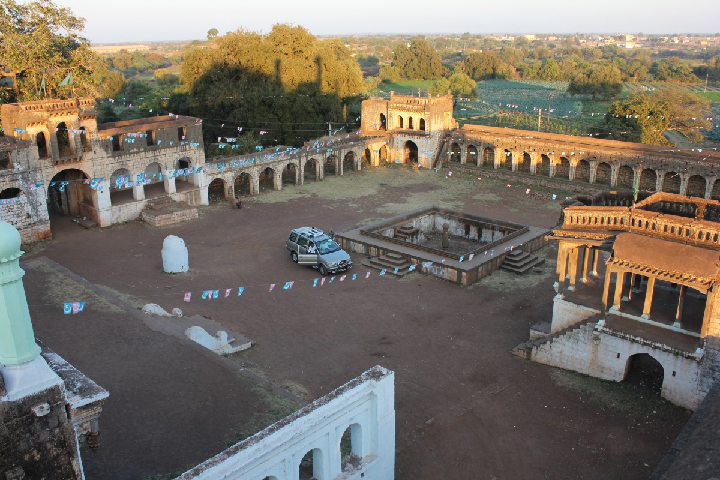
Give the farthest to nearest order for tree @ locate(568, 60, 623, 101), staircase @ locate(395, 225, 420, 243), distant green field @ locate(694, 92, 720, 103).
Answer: distant green field @ locate(694, 92, 720, 103), tree @ locate(568, 60, 623, 101), staircase @ locate(395, 225, 420, 243)

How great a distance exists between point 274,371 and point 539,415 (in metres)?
6.73

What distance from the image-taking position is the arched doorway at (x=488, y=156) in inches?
1655

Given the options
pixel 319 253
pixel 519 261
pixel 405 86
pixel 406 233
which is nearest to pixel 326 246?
pixel 319 253

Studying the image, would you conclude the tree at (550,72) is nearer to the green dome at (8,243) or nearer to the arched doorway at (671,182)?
the arched doorway at (671,182)

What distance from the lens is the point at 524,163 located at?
40688mm

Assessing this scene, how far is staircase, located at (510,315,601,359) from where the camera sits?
15812 millimetres

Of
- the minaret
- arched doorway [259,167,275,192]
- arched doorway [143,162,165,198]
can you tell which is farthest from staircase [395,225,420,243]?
the minaret

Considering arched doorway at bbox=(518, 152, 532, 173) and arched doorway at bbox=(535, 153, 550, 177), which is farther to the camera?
arched doorway at bbox=(518, 152, 532, 173)

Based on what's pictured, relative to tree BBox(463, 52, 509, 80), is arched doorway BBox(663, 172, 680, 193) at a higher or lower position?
lower

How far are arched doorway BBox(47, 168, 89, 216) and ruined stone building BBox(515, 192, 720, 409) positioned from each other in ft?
73.4

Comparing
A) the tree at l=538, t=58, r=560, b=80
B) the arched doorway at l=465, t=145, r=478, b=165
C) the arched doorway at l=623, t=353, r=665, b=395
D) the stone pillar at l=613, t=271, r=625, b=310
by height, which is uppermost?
the tree at l=538, t=58, r=560, b=80

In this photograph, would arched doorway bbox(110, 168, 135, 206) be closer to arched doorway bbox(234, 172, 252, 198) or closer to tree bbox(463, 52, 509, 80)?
arched doorway bbox(234, 172, 252, 198)

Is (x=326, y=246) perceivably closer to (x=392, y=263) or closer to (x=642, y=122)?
(x=392, y=263)

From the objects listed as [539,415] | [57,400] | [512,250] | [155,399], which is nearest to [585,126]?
[512,250]
